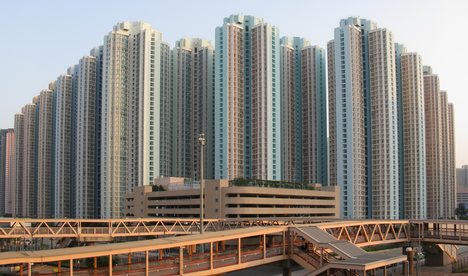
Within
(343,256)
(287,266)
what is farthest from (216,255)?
(343,256)

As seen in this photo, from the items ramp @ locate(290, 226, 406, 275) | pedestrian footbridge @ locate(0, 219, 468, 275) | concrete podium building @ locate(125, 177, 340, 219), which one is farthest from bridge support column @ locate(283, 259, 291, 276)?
concrete podium building @ locate(125, 177, 340, 219)

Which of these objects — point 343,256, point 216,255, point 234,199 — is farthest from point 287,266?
point 234,199

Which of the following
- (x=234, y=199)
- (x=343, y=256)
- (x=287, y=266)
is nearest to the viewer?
(x=343, y=256)

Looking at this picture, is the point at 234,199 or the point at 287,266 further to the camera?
the point at 234,199

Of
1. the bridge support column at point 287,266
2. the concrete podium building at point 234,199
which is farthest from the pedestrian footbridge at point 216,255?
the concrete podium building at point 234,199

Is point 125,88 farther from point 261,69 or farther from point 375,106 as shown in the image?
point 375,106

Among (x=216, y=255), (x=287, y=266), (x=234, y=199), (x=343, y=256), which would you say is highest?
(x=216, y=255)

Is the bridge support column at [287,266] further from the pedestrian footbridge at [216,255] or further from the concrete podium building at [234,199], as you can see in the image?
the concrete podium building at [234,199]

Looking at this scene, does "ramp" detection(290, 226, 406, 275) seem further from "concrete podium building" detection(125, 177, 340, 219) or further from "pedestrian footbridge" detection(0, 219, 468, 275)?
"concrete podium building" detection(125, 177, 340, 219)

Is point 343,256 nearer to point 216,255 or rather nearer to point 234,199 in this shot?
point 216,255

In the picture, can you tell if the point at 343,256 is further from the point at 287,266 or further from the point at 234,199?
the point at 234,199

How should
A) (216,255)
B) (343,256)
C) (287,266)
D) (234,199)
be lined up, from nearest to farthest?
1. (216,255)
2. (343,256)
3. (287,266)
4. (234,199)

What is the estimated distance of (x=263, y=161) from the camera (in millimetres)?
125250

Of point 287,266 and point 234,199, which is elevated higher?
point 234,199
